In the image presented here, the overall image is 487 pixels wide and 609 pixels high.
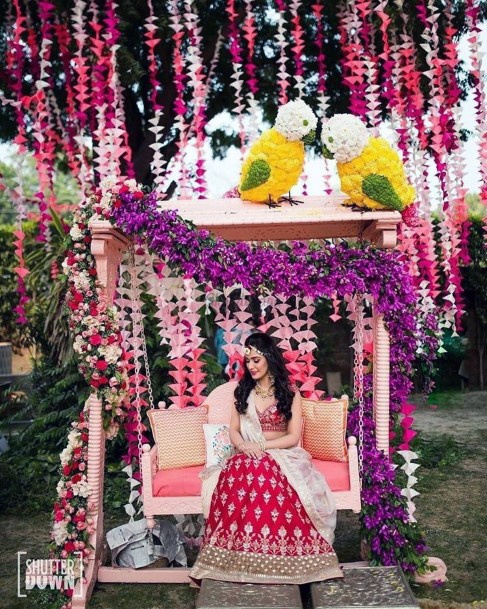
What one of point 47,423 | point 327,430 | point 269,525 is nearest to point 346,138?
point 327,430

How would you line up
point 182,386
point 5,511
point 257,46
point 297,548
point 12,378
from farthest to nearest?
point 12,378, point 257,46, point 5,511, point 182,386, point 297,548

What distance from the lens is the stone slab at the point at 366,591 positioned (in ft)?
9.90

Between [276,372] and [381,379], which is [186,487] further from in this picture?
[381,379]

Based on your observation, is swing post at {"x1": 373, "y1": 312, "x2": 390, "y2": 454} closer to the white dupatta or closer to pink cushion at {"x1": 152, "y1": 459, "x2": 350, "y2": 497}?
pink cushion at {"x1": 152, "y1": 459, "x2": 350, "y2": 497}

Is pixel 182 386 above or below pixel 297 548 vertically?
above

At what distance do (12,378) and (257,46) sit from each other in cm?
570

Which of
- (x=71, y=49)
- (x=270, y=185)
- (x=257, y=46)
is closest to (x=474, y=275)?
(x=257, y=46)

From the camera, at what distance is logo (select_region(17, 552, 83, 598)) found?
3512mm

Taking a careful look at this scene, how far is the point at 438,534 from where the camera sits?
4.59m

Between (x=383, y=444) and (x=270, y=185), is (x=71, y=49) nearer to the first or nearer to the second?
(x=270, y=185)

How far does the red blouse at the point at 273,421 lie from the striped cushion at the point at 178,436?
605 mm

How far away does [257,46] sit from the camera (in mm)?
8312

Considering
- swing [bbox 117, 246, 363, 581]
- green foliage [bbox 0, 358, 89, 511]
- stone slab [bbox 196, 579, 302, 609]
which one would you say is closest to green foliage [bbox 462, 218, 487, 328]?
green foliage [bbox 0, 358, 89, 511]

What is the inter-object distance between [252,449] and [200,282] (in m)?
0.98
